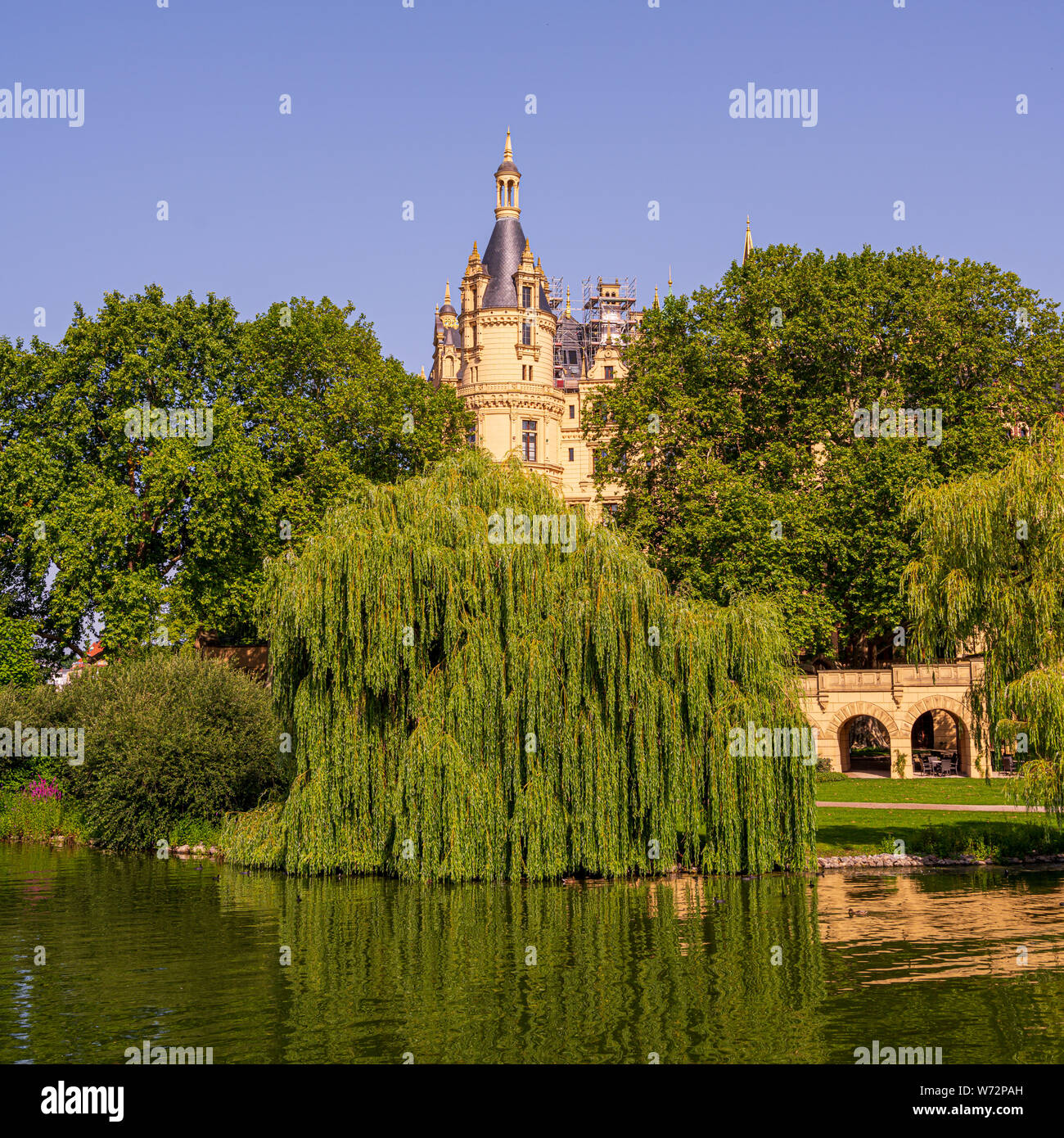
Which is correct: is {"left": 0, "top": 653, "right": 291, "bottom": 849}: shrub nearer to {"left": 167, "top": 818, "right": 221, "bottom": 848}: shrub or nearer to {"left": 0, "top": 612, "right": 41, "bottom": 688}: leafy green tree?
{"left": 167, "top": 818, "right": 221, "bottom": 848}: shrub

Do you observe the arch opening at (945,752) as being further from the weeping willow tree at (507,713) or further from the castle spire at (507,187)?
the castle spire at (507,187)

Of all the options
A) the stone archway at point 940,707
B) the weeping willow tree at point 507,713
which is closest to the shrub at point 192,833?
the weeping willow tree at point 507,713

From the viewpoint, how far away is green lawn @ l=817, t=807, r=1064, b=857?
30.0 metres

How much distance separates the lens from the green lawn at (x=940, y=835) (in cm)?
3000

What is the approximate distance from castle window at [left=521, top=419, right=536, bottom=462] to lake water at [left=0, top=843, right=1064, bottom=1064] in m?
50.6

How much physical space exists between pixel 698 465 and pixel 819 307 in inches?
356

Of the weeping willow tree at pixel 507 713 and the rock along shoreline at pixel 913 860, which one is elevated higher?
the weeping willow tree at pixel 507 713

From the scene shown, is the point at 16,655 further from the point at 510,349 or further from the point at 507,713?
the point at 510,349

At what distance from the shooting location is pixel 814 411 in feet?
169

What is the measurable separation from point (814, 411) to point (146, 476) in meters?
27.9

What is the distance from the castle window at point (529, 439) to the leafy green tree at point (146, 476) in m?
26.7

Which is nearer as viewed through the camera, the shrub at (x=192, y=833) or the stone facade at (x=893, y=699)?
the shrub at (x=192, y=833)

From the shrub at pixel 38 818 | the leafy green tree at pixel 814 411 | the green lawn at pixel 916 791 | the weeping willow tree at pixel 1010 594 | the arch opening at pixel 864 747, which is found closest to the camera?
the weeping willow tree at pixel 1010 594

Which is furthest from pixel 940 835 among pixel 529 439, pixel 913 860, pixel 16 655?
pixel 529 439
